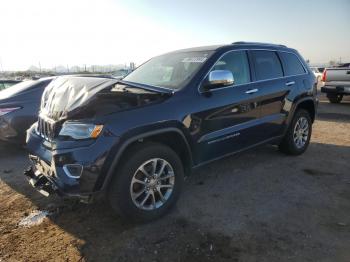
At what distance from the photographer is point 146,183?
11.3ft

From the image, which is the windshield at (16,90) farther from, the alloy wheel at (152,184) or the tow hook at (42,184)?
the alloy wheel at (152,184)

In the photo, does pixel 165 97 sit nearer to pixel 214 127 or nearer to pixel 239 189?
pixel 214 127

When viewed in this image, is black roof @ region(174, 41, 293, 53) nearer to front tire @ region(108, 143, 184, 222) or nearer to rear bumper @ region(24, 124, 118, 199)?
front tire @ region(108, 143, 184, 222)

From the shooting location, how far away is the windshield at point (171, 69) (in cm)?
404

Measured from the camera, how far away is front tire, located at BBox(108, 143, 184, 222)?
3229mm

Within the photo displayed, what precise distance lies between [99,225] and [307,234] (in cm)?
215

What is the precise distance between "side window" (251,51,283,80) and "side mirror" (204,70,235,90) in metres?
1.03

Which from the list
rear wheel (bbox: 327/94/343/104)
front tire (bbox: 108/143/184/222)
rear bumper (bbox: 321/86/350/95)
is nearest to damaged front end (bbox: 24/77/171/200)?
front tire (bbox: 108/143/184/222)

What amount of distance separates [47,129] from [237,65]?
2.60m

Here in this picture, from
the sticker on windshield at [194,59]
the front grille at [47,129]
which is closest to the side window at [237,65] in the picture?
the sticker on windshield at [194,59]

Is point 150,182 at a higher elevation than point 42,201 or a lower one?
higher

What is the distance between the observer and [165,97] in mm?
3584

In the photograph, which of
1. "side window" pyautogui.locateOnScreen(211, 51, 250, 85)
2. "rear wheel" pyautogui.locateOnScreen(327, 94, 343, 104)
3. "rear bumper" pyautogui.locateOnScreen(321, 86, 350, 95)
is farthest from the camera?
"rear wheel" pyautogui.locateOnScreen(327, 94, 343, 104)

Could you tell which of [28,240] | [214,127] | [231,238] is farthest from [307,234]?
[28,240]
